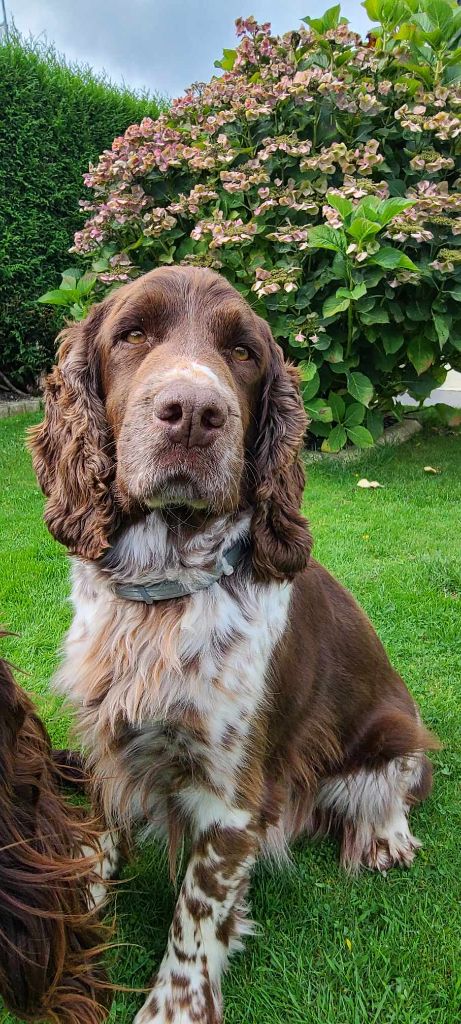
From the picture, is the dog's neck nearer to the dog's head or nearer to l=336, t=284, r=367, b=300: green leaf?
the dog's head

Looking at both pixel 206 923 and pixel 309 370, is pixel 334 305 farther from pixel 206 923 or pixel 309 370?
pixel 206 923

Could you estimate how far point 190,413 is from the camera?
4.66 feet

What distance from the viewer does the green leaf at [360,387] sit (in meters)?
5.39

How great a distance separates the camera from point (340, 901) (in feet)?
6.53

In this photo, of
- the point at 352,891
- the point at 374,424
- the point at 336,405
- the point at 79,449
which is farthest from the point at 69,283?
the point at 352,891

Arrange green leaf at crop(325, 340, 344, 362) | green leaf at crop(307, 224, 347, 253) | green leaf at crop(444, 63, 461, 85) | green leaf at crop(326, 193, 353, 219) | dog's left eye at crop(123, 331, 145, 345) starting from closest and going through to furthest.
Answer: dog's left eye at crop(123, 331, 145, 345) → green leaf at crop(326, 193, 353, 219) → green leaf at crop(307, 224, 347, 253) → green leaf at crop(325, 340, 344, 362) → green leaf at crop(444, 63, 461, 85)

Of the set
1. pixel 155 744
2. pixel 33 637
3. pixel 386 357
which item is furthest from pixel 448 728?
pixel 386 357

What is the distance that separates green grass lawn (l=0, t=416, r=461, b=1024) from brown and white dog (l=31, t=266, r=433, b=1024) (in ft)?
0.39

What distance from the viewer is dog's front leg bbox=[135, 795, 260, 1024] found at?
5.47ft

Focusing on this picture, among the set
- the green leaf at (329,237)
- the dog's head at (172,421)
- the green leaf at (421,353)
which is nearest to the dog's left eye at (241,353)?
the dog's head at (172,421)

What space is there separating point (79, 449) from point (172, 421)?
45 cm

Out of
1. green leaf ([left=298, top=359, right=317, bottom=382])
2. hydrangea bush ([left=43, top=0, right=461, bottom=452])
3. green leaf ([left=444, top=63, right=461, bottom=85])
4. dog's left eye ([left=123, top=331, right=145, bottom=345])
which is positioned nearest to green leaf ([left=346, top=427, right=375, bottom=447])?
hydrangea bush ([left=43, top=0, right=461, bottom=452])

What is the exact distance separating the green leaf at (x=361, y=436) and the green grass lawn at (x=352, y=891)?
4.94ft

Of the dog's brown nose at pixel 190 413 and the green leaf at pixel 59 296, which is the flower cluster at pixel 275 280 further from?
the dog's brown nose at pixel 190 413
